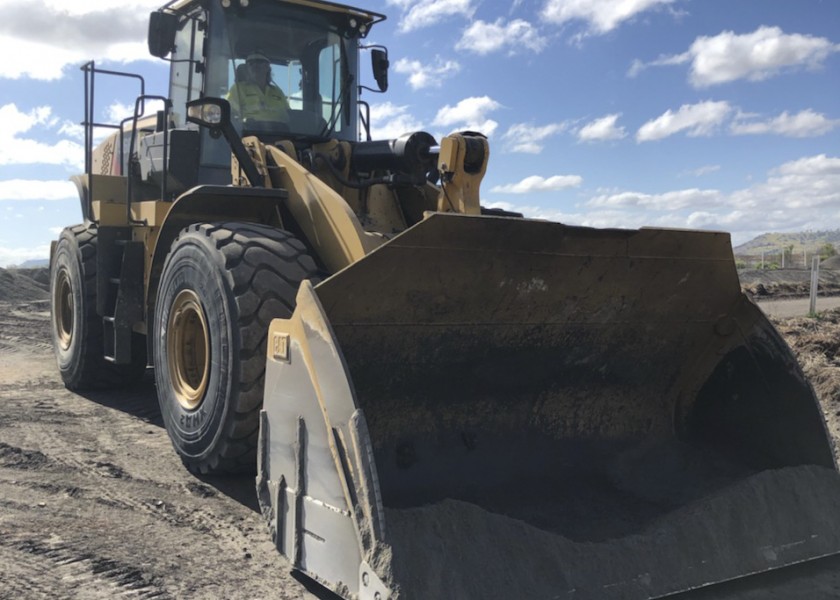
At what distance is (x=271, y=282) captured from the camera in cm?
407

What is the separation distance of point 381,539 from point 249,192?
255 centimetres

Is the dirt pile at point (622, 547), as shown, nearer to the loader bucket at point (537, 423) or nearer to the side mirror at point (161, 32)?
the loader bucket at point (537, 423)

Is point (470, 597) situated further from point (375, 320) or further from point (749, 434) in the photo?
point (749, 434)

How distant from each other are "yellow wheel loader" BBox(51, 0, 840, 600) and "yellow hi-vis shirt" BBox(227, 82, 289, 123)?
0.05ft

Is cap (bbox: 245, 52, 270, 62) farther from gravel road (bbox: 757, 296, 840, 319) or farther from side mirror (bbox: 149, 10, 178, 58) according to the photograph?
gravel road (bbox: 757, 296, 840, 319)

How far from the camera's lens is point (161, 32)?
579 cm

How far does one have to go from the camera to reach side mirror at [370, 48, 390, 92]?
20.7 feet

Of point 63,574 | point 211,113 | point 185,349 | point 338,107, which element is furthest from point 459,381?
point 338,107

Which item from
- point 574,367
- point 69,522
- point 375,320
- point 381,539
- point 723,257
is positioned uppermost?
point 723,257

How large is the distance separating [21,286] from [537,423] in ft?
78.1

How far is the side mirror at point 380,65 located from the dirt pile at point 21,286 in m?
18.2

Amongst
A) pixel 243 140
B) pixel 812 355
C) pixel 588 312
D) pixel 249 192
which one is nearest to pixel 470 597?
pixel 588 312

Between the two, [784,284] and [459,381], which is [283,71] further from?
[784,284]

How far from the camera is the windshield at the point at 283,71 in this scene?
5.62 m
